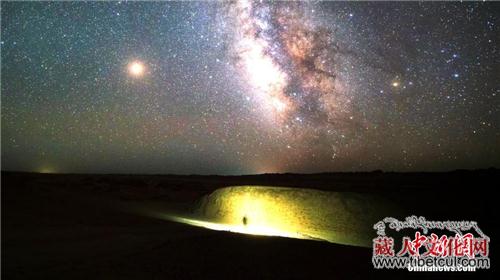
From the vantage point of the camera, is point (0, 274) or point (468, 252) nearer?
point (0, 274)

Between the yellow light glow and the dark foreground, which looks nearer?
the dark foreground

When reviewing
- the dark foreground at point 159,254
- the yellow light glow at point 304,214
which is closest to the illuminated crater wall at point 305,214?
the yellow light glow at point 304,214

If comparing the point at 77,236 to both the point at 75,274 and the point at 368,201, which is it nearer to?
the point at 75,274

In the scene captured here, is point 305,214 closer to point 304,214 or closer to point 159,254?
point 304,214

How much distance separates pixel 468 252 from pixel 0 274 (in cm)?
1361

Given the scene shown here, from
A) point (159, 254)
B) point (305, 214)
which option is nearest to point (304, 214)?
point (305, 214)

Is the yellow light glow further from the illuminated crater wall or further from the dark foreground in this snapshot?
the dark foreground

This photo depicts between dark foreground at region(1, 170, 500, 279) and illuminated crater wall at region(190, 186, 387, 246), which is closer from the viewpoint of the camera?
dark foreground at region(1, 170, 500, 279)

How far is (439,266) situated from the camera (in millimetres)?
10852

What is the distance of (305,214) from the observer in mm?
20047

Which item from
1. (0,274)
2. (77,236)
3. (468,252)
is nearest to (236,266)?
(0,274)

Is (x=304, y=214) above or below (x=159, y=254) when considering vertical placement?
above

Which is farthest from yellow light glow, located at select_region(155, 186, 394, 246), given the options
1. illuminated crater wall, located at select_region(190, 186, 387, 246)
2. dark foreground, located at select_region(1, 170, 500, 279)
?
dark foreground, located at select_region(1, 170, 500, 279)

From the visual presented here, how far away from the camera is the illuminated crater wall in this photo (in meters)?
18.9
